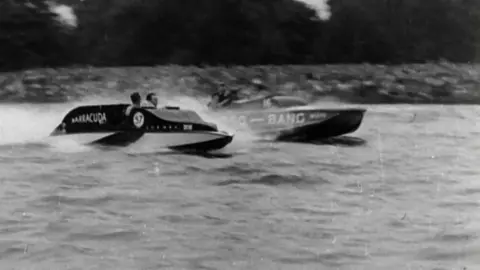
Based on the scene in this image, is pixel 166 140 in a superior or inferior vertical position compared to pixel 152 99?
inferior

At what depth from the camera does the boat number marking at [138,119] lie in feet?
6.93

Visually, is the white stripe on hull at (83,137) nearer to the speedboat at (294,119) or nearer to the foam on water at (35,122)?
the foam on water at (35,122)

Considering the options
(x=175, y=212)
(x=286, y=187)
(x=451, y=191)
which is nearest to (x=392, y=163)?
(x=451, y=191)

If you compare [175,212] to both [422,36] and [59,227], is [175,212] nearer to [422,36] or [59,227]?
[59,227]

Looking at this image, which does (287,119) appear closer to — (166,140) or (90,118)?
(166,140)

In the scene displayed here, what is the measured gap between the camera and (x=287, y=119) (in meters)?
2.09

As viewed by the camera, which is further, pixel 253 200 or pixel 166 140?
pixel 166 140

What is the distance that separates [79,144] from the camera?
2.11 m

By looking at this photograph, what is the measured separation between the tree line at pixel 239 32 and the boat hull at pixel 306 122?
18cm

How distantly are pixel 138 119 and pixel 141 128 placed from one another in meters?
0.03

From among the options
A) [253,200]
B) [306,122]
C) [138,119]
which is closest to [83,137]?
[138,119]

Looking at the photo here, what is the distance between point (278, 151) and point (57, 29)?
0.85 meters

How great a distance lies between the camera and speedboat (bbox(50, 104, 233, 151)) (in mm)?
2105

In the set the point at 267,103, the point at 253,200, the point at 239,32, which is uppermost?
the point at 239,32
